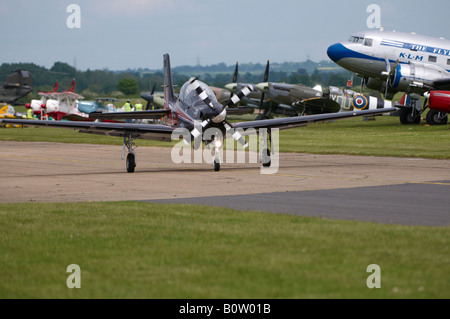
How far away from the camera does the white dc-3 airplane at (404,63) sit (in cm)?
4284

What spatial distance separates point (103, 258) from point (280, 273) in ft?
8.33

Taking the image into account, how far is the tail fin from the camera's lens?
28.1m

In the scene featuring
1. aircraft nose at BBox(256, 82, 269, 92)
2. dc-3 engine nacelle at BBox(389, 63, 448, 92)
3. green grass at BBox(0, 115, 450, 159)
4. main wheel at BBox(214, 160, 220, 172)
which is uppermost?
aircraft nose at BBox(256, 82, 269, 92)

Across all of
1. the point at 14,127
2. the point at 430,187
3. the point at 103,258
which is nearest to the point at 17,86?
the point at 14,127

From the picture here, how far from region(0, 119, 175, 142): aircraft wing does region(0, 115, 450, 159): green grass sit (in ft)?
31.6

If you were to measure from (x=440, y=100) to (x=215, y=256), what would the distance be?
32.6m

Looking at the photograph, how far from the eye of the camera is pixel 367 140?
36812 mm

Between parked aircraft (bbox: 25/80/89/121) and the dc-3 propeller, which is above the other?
parked aircraft (bbox: 25/80/89/121)

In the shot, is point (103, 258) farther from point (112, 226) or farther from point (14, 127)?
point (14, 127)

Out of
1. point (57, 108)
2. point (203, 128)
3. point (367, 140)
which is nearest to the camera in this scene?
point (203, 128)

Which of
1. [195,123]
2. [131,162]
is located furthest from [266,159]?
[131,162]

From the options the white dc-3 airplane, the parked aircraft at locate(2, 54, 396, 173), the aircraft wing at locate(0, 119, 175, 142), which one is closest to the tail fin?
the parked aircraft at locate(2, 54, 396, 173)

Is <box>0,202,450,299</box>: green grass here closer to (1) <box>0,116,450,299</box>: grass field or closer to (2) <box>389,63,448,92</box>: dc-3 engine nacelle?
(1) <box>0,116,450,299</box>: grass field

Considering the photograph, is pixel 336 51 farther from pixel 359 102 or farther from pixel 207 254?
pixel 207 254
